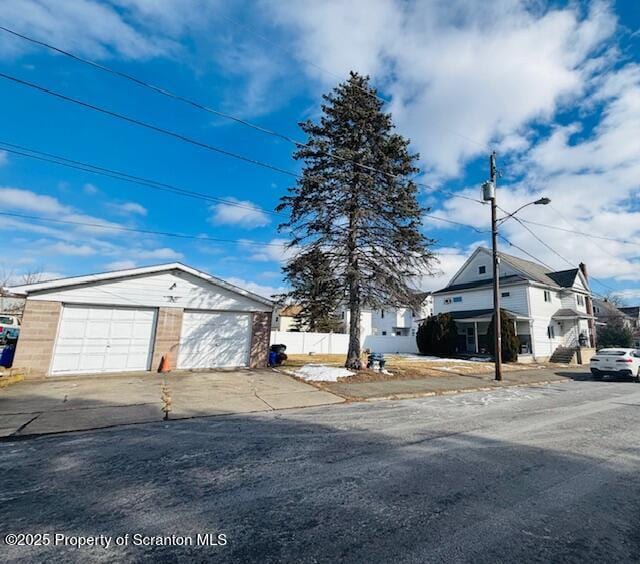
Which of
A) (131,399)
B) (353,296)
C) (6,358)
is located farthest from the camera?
(353,296)

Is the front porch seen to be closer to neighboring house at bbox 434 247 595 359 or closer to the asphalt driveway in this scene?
neighboring house at bbox 434 247 595 359

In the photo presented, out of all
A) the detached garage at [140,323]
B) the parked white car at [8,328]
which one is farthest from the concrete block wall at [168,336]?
the parked white car at [8,328]

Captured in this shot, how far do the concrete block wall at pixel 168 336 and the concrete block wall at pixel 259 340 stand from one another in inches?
117

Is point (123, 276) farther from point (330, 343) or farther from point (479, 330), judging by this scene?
point (479, 330)

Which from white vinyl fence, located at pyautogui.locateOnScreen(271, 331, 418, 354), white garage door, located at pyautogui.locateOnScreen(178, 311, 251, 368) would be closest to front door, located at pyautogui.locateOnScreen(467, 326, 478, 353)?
white vinyl fence, located at pyautogui.locateOnScreen(271, 331, 418, 354)

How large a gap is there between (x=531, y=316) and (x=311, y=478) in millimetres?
24753

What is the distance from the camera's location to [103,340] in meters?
11.1

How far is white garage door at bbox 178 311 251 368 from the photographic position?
1250 cm

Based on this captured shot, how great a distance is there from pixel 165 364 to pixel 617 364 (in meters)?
19.1

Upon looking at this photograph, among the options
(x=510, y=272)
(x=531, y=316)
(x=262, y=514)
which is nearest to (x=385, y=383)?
(x=262, y=514)

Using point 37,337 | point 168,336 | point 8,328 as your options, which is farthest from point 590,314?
point 8,328

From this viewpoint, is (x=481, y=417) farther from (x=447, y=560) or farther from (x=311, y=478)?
(x=447, y=560)

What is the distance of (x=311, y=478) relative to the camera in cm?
360

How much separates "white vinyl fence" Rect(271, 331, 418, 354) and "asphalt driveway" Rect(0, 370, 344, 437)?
14886mm
